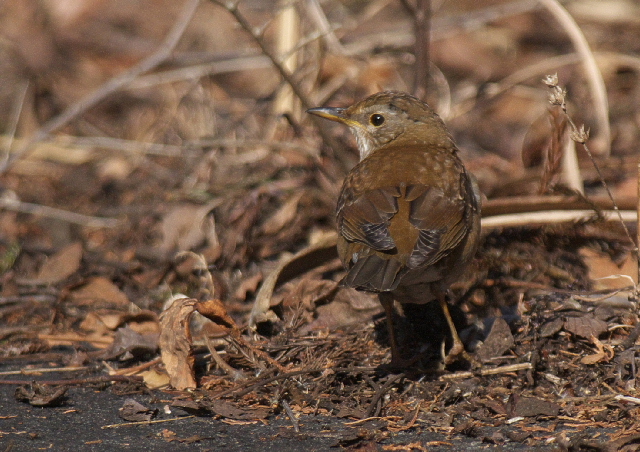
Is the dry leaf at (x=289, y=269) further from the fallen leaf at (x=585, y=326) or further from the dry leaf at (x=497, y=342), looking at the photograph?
the fallen leaf at (x=585, y=326)

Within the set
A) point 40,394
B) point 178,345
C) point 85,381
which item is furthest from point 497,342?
point 40,394

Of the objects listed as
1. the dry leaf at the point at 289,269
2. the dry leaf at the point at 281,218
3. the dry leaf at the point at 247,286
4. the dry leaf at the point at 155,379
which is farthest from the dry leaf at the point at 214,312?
the dry leaf at the point at 281,218

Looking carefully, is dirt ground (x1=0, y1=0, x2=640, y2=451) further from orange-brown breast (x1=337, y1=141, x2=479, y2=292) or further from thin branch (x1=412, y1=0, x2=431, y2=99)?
orange-brown breast (x1=337, y1=141, x2=479, y2=292)

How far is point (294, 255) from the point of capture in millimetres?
5414

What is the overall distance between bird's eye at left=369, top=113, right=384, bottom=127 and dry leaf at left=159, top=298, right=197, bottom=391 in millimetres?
1944

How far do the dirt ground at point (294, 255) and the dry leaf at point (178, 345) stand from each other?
0.04 feet

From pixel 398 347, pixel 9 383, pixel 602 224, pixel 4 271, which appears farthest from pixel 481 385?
pixel 4 271

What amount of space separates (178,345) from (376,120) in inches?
86.5

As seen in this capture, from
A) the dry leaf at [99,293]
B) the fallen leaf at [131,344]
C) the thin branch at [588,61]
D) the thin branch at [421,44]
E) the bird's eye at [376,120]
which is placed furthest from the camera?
the thin branch at [588,61]

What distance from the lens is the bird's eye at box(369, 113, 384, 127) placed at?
18.4 feet

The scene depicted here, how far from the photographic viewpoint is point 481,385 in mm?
4266

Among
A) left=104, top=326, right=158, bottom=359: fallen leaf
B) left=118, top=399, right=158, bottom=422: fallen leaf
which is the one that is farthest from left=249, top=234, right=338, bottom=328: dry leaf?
left=118, top=399, right=158, bottom=422: fallen leaf

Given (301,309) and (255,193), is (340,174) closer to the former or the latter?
(255,193)

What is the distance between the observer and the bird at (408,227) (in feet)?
13.6
